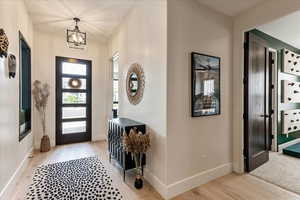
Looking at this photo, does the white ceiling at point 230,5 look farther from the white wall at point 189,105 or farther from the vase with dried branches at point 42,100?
the vase with dried branches at point 42,100

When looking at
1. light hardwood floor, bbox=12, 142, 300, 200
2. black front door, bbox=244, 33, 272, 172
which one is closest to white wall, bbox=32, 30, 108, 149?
light hardwood floor, bbox=12, 142, 300, 200

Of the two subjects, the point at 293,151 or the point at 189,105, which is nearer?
the point at 189,105

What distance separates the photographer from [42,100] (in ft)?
12.4

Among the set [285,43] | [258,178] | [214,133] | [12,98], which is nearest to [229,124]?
[214,133]

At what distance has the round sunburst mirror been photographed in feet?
14.3

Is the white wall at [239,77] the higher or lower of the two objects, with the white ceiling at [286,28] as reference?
lower

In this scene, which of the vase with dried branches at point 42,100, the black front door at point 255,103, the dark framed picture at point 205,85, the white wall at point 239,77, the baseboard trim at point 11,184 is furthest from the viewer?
the vase with dried branches at point 42,100

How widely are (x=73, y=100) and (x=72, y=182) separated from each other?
2626 millimetres

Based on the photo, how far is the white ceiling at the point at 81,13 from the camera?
9.05 feet

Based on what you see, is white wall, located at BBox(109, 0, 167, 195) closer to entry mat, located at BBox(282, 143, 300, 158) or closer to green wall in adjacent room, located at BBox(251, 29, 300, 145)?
green wall in adjacent room, located at BBox(251, 29, 300, 145)

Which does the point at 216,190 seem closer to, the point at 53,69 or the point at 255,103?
the point at 255,103

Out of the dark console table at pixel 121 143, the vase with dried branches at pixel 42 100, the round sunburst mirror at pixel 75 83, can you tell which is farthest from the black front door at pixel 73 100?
the dark console table at pixel 121 143

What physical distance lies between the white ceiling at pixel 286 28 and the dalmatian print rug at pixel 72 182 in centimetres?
377

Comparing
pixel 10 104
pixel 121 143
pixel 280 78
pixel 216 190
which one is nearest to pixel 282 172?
pixel 216 190
